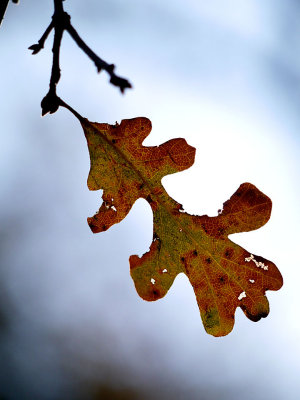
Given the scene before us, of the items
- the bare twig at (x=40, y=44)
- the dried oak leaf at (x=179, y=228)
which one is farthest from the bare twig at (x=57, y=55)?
the dried oak leaf at (x=179, y=228)

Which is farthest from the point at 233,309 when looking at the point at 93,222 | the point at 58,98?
the point at 58,98

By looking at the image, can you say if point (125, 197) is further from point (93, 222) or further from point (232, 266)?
point (232, 266)

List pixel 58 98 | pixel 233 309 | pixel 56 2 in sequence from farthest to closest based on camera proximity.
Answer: pixel 233 309, pixel 58 98, pixel 56 2

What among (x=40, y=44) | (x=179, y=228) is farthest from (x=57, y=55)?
(x=179, y=228)

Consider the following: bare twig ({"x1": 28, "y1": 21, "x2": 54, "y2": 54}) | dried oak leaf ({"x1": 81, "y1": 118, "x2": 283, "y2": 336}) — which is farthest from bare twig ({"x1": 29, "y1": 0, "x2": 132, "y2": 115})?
dried oak leaf ({"x1": 81, "y1": 118, "x2": 283, "y2": 336})

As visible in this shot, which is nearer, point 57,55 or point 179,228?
point 57,55

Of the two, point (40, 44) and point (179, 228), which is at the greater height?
point (40, 44)

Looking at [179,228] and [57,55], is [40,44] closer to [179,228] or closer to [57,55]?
[57,55]
